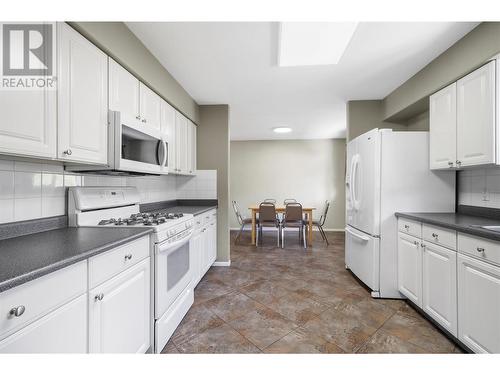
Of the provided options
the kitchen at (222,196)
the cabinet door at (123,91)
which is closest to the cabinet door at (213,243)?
the kitchen at (222,196)

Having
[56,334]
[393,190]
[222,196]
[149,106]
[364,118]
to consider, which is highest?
[364,118]

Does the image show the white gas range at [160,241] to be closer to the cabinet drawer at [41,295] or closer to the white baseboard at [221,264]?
the cabinet drawer at [41,295]

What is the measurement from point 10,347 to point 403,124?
13.8ft

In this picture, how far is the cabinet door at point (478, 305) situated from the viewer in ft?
4.55

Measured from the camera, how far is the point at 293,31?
1.79 m

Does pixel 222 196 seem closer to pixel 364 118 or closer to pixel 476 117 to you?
pixel 364 118

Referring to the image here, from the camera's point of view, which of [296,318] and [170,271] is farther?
[296,318]

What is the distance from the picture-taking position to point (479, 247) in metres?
1.49

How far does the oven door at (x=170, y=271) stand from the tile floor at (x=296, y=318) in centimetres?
31

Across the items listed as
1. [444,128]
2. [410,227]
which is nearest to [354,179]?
[410,227]

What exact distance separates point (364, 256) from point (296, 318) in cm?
116

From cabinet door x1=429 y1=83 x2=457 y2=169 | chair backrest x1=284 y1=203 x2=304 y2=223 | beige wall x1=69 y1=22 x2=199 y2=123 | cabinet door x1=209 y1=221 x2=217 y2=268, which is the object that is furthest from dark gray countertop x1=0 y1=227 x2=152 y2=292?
chair backrest x1=284 y1=203 x2=304 y2=223

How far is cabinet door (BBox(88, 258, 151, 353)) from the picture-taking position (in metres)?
1.12
